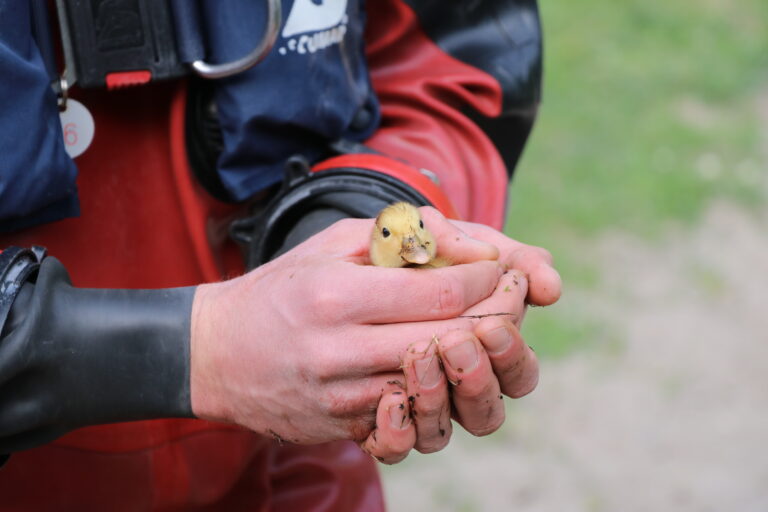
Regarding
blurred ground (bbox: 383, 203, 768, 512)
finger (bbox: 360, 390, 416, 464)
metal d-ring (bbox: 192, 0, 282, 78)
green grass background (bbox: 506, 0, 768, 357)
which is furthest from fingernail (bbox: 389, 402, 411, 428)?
green grass background (bbox: 506, 0, 768, 357)

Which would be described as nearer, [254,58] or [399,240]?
[399,240]

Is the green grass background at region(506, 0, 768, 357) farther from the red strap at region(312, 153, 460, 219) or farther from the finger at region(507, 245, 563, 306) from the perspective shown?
the finger at region(507, 245, 563, 306)

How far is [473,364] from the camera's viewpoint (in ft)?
4.26

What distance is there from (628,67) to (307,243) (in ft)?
17.6

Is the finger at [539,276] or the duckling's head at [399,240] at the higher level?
the duckling's head at [399,240]

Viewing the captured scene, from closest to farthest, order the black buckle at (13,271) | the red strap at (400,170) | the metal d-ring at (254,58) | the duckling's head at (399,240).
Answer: the black buckle at (13,271), the duckling's head at (399,240), the metal d-ring at (254,58), the red strap at (400,170)

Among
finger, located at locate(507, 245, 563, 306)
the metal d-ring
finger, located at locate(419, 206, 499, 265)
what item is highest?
the metal d-ring

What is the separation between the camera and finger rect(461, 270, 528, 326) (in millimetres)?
1370

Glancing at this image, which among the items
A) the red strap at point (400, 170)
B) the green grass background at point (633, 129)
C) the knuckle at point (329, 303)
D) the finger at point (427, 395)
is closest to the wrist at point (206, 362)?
the knuckle at point (329, 303)

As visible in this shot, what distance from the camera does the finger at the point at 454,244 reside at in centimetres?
144

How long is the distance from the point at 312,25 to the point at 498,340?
0.62m

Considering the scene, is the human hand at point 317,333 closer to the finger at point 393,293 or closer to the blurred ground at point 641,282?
the finger at point 393,293

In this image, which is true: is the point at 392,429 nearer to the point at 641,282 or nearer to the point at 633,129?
the point at 641,282

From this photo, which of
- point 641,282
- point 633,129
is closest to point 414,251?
point 641,282
